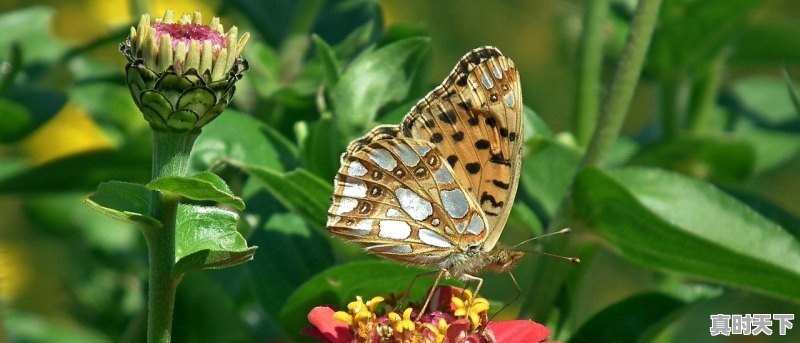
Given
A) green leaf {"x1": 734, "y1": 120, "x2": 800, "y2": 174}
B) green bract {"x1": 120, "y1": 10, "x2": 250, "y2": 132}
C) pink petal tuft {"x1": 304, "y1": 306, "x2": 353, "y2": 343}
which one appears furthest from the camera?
green leaf {"x1": 734, "y1": 120, "x2": 800, "y2": 174}

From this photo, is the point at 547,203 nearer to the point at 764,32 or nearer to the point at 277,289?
the point at 277,289

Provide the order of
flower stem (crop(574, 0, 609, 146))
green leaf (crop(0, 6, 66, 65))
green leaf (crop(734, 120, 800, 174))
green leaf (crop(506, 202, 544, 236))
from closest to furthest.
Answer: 1. green leaf (crop(506, 202, 544, 236))
2. flower stem (crop(574, 0, 609, 146))
3. green leaf (crop(0, 6, 66, 65))
4. green leaf (crop(734, 120, 800, 174))

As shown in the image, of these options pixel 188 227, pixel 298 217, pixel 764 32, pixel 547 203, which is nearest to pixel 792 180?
pixel 764 32

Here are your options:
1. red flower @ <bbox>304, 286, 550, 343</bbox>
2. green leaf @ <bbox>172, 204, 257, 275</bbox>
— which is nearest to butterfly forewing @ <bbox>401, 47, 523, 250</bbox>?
red flower @ <bbox>304, 286, 550, 343</bbox>

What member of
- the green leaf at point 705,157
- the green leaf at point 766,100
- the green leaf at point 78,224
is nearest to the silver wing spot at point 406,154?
the green leaf at point 705,157

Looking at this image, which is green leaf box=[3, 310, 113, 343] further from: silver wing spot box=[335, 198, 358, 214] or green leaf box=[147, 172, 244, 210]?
green leaf box=[147, 172, 244, 210]

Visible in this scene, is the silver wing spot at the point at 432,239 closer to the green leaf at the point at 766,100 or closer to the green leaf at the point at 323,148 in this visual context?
the green leaf at the point at 323,148
